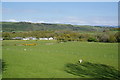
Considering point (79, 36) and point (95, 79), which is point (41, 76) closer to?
point (95, 79)

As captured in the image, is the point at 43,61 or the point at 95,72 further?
the point at 43,61

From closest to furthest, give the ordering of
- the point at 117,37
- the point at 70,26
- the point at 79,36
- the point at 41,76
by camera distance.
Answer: the point at 41,76 < the point at 117,37 < the point at 79,36 < the point at 70,26

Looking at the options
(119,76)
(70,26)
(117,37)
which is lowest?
(119,76)

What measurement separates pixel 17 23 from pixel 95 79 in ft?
345

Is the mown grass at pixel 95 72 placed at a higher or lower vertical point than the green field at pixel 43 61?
lower

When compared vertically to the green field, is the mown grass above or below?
below

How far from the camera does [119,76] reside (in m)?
10.6

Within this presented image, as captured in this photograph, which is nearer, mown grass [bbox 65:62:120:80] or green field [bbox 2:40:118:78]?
green field [bbox 2:40:118:78]

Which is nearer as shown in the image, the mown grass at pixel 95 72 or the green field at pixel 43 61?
the green field at pixel 43 61

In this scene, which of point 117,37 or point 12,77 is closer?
point 12,77

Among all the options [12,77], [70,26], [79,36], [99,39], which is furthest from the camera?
[70,26]

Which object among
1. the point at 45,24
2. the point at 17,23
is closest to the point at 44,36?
the point at 17,23

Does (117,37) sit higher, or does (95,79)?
Result: (117,37)

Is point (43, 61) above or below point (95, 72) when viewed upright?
above
